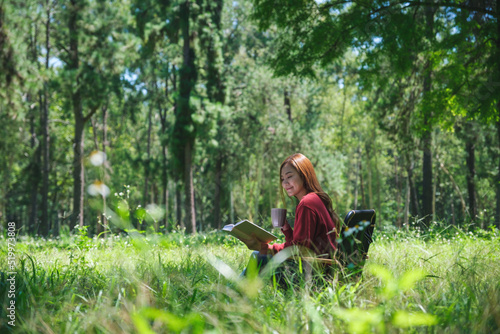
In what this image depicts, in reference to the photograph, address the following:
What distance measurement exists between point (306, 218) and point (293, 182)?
45 centimetres

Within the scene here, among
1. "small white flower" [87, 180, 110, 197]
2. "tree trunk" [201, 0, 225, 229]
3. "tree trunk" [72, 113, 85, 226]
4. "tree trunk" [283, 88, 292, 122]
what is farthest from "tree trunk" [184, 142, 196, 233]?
"tree trunk" [283, 88, 292, 122]

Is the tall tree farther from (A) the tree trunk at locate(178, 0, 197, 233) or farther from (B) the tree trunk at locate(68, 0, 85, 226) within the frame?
(B) the tree trunk at locate(68, 0, 85, 226)

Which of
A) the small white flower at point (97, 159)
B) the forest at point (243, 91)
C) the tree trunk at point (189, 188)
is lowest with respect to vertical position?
the tree trunk at point (189, 188)

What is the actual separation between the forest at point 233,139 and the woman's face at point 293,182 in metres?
0.47

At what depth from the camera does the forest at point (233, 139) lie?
2.57 meters

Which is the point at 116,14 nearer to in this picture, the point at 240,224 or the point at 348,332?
the point at 240,224

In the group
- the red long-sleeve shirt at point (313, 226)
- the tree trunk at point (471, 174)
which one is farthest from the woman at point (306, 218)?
the tree trunk at point (471, 174)

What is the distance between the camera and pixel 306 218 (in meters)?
3.30

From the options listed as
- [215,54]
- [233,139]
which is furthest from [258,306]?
[233,139]

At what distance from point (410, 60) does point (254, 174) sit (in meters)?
19.0

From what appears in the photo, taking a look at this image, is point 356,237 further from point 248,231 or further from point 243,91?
point 243,91

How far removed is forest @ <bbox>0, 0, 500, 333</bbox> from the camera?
2.57 m

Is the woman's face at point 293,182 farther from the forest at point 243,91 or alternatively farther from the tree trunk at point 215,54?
the tree trunk at point 215,54

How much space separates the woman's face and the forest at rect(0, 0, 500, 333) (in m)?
0.47
